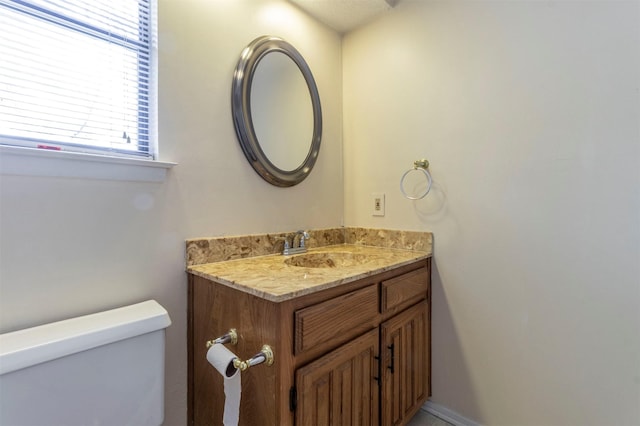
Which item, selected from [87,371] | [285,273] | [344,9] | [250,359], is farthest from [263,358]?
[344,9]

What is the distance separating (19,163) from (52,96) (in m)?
0.24

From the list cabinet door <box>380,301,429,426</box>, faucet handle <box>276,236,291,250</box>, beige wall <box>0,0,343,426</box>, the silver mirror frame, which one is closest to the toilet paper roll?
beige wall <box>0,0,343,426</box>

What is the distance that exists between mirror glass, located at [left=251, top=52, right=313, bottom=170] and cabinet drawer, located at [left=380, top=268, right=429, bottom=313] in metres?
0.75

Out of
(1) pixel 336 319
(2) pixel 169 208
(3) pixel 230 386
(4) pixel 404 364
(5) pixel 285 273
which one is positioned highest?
(2) pixel 169 208

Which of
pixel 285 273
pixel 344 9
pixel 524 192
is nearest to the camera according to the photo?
pixel 285 273

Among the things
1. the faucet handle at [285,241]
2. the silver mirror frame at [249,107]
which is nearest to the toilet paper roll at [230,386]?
the faucet handle at [285,241]

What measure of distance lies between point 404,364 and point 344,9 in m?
1.80

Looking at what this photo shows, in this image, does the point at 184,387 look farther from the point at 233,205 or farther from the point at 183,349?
the point at 233,205

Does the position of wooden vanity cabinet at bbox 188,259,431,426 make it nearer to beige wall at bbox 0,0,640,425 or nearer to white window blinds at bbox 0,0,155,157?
beige wall at bbox 0,0,640,425

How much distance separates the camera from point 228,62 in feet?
4.18

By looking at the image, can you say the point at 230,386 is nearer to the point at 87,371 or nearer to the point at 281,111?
the point at 87,371

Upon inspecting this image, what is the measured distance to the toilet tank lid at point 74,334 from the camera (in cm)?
69

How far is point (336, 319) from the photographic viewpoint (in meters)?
0.95

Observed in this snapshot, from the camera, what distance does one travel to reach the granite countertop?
2.79 feet
